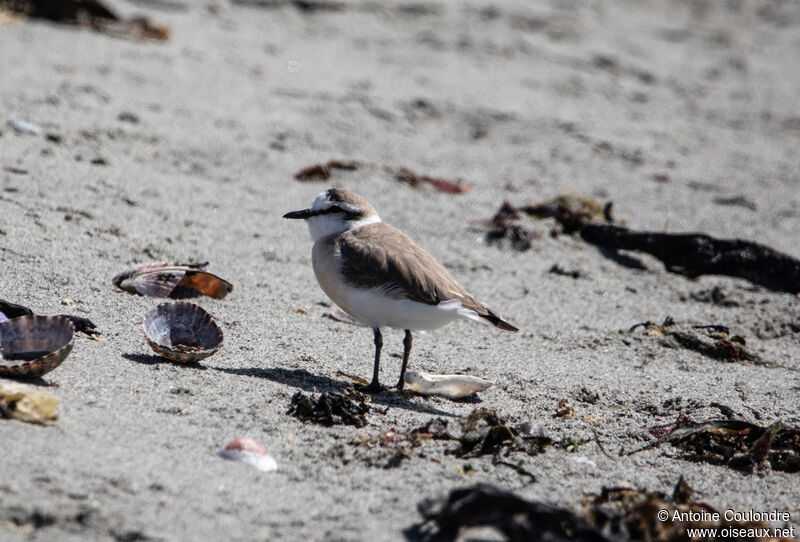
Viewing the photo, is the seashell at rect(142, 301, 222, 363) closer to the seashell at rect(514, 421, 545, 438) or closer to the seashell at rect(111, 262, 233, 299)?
the seashell at rect(111, 262, 233, 299)

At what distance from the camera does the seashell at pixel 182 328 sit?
413 cm

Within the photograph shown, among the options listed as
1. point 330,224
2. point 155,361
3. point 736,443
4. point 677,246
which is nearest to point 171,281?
point 155,361

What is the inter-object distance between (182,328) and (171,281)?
1.93 ft

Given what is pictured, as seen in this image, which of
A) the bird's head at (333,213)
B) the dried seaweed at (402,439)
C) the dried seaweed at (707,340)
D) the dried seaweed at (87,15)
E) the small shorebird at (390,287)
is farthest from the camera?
the dried seaweed at (87,15)

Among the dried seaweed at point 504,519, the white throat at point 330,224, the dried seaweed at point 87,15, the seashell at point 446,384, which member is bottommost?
the seashell at point 446,384

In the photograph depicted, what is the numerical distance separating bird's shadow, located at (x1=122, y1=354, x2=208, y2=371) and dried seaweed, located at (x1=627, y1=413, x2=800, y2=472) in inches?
80.6

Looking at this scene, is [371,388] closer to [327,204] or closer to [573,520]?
[327,204]

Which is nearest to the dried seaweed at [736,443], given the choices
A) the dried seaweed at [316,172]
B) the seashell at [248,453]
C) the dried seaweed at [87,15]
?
the seashell at [248,453]

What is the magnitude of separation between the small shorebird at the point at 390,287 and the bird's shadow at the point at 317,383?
9 cm

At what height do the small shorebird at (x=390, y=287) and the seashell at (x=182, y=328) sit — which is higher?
the small shorebird at (x=390, y=287)

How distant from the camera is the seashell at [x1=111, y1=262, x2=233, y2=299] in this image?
4.68 m

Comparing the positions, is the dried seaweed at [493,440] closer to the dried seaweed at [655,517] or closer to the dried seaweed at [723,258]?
the dried seaweed at [655,517]

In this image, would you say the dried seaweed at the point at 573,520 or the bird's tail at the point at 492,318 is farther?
the bird's tail at the point at 492,318

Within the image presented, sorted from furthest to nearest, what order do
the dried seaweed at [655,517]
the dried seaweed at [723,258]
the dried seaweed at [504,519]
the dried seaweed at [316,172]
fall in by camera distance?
the dried seaweed at [316,172], the dried seaweed at [723,258], the dried seaweed at [655,517], the dried seaweed at [504,519]
